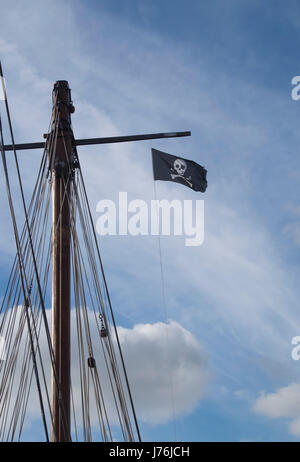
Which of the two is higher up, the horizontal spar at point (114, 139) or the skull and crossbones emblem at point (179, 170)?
the horizontal spar at point (114, 139)

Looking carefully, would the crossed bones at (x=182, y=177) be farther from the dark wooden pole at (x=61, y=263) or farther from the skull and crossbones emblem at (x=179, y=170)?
the dark wooden pole at (x=61, y=263)

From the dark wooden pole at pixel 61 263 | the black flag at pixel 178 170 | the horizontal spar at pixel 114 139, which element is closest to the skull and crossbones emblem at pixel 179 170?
the black flag at pixel 178 170

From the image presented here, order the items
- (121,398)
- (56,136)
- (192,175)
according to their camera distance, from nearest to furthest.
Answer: (121,398)
(56,136)
(192,175)

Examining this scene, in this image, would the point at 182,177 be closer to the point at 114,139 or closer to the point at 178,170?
the point at 178,170

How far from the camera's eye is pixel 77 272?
1891 centimetres

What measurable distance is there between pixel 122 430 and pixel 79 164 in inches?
324

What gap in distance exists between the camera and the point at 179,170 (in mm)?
21234

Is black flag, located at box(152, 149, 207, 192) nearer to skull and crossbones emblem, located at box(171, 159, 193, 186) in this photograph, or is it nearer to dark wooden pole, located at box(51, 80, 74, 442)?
skull and crossbones emblem, located at box(171, 159, 193, 186)

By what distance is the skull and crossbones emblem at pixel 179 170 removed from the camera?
835 inches

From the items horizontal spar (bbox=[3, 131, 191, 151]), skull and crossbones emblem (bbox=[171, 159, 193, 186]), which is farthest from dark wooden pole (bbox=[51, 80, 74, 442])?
skull and crossbones emblem (bbox=[171, 159, 193, 186])

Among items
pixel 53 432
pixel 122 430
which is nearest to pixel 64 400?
pixel 53 432

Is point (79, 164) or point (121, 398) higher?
point (79, 164)
